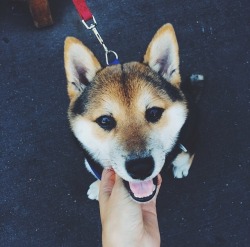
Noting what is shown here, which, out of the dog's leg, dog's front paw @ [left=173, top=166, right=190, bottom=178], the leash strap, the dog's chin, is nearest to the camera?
the dog's chin

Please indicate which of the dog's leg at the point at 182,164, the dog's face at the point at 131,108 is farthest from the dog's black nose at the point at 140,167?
the dog's leg at the point at 182,164

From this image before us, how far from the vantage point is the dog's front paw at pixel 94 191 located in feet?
9.45

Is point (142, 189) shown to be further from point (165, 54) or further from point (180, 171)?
Answer: point (180, 171)

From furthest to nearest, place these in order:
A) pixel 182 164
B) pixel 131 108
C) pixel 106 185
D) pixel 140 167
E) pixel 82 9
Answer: pixel 182 164
pixel 82 9
pixel 106 185
pixel 131 108
pixel 140 167

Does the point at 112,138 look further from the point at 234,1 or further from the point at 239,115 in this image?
the point at 234,1

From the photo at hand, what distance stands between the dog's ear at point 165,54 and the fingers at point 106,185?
593mm

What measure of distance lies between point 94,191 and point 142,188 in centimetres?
85

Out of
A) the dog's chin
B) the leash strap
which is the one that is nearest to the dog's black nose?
the dog's chin

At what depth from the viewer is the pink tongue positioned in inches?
81.2

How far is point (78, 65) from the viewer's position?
211 centimetres

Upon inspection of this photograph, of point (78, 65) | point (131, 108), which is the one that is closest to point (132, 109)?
point (131, 108)

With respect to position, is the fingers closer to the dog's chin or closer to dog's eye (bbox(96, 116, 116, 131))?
the dog's chin

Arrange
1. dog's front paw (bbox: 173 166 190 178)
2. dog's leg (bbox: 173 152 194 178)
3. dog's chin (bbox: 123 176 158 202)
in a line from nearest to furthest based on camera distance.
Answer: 1. dog's chin (bbox: 123 176 158 202)
2. dog's leg (bbox: 173 152 194 178)
3. dog's front paw (bbox: 173 166 190 178)

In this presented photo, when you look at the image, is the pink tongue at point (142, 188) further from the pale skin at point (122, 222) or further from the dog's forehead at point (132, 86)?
the dog's forehead at point (132, 86)
